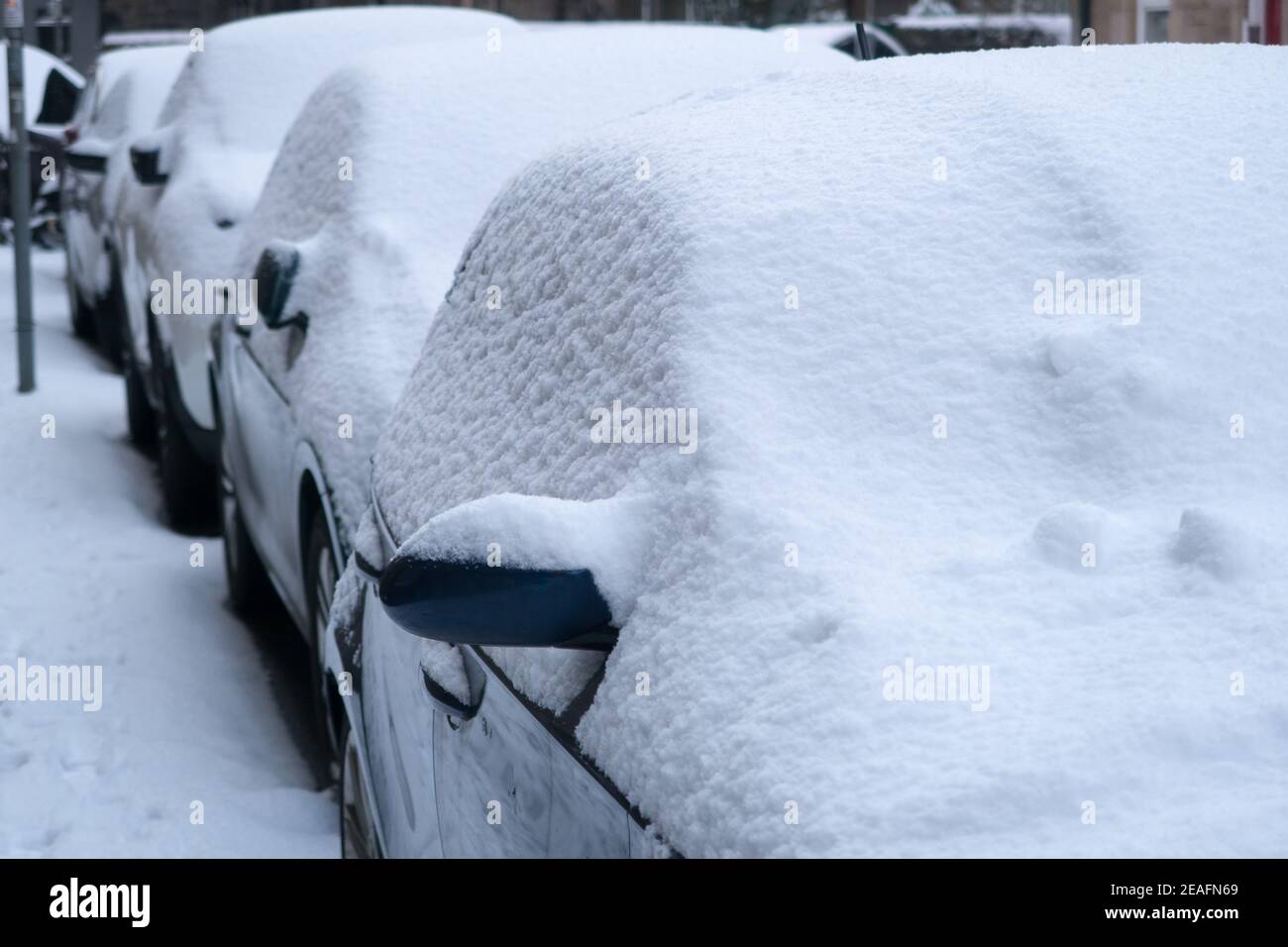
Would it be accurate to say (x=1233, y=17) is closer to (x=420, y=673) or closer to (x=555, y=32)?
(x=555, y=32)

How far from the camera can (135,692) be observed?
4.75 metres

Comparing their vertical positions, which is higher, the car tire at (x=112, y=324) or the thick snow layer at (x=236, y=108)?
the thick snow layer at (x=236, y=108)

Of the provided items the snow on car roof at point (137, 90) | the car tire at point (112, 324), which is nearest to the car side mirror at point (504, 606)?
the car tire at point (112, 324)

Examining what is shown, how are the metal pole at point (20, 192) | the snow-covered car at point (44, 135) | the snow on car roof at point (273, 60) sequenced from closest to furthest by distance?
the snow on car roof at point (273, 60) → the metal pole at point (20, 192) → the snow-covered car at point (44, 135)

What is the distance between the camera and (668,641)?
1864mm

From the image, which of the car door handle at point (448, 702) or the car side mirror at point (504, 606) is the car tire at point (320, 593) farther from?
the car side mirror at point (504, 606)

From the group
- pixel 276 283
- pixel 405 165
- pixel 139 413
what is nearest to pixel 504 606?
pixel 276 283

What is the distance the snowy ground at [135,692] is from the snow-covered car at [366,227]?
12.1 inches

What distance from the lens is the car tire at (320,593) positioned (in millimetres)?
3773

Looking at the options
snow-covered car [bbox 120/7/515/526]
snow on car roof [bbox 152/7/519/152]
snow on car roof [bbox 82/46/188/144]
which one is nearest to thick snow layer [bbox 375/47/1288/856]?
snow-covered car [bbox 120/7/515/526]

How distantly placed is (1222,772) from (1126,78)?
1371 millimetres

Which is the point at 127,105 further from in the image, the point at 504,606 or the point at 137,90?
the point at 504,606

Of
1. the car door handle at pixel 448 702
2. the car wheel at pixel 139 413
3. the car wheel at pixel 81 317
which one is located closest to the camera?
the car door handle at pixel 448 702
